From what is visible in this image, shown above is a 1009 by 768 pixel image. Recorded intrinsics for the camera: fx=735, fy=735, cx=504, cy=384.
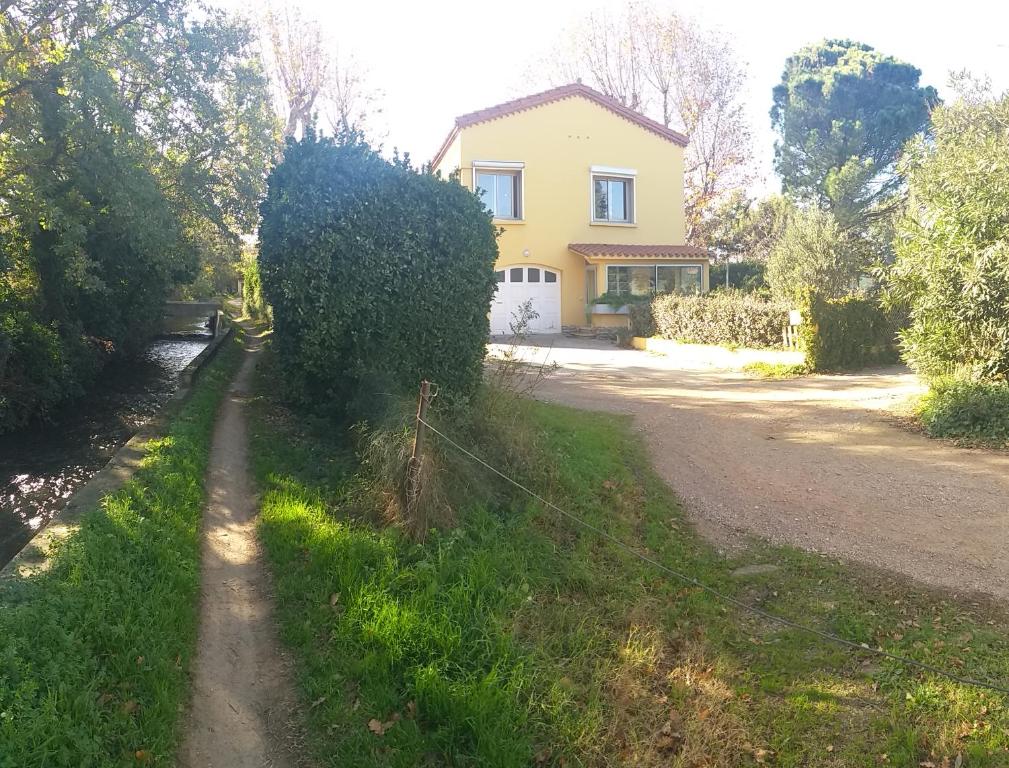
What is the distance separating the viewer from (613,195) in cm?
2794

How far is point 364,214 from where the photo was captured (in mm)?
7402

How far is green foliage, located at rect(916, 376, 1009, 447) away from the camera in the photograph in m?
8.76

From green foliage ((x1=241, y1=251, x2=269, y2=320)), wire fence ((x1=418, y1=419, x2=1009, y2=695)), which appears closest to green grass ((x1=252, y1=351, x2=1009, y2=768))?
wire fence ((x1=418, y1=419, x2=1009, y2=695))

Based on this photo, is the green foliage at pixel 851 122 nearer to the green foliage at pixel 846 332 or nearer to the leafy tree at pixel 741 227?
the leafy tree at pixel 741 227

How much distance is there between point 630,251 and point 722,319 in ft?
28.5

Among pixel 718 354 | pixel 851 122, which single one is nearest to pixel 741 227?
pixel 851 122

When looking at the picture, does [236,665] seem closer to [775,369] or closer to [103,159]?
[103,159]

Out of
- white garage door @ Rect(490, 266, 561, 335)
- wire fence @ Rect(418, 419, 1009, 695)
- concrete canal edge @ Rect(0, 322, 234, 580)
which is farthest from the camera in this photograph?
white garage door @ Rect(490, 266, 561, 335)

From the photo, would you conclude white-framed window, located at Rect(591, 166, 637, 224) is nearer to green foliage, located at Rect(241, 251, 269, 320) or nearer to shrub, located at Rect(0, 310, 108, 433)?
green foliage, located at Rect(241, 251, 269, 320)

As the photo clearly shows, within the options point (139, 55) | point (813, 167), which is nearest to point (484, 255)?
point (139, 55)

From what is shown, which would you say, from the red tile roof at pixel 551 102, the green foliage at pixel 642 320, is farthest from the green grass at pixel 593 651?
the red tile roof at pixel 551 102

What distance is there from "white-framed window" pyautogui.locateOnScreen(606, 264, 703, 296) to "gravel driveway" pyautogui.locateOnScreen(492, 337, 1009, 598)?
42.5ft

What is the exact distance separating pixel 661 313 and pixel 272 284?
47.1ft

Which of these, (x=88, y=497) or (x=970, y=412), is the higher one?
(x=970, y=412)
